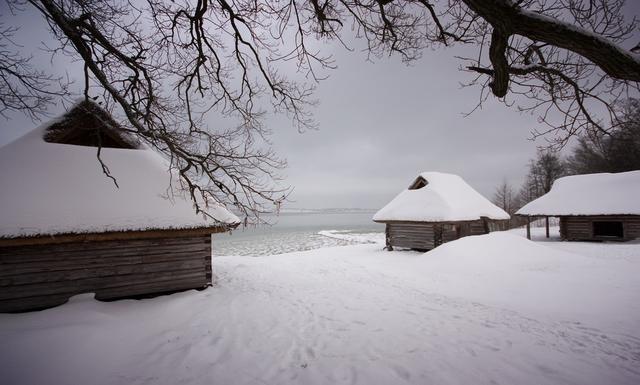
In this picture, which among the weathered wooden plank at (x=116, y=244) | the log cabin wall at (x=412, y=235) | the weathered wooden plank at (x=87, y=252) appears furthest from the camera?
the log cabin wall at (x=412, y=235)

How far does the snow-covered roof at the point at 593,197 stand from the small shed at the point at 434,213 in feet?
21.5

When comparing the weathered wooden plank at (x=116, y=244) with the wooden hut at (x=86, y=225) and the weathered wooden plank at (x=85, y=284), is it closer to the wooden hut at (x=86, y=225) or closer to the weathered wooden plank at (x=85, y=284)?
the wooden hut at (x=86, y=225)

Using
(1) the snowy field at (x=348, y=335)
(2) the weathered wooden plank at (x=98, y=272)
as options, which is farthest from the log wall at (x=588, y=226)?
(2) the weathered wooden plank at (x=98, y=272)

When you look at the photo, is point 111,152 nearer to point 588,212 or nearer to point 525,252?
point 525,252

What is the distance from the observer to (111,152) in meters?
9.14

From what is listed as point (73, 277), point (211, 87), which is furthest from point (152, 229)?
point (211, 87)

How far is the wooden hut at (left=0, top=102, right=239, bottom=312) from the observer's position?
265 inches

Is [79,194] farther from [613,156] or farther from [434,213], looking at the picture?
[613,156]

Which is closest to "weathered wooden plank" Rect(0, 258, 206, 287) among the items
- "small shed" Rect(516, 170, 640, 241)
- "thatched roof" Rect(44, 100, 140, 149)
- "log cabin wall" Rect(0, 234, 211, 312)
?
"log cabin wall" Rect(0, 234, 211, 312)

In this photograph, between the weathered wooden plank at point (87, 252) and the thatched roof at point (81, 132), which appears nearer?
the weathered wooden plank at point (87, 252)

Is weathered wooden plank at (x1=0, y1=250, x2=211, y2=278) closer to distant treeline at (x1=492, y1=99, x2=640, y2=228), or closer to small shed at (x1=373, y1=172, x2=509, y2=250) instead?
small shed at (x1=373, y1=172, x2=509, y2=250)

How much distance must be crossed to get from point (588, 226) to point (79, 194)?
102ft

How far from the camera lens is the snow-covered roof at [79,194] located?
22.2 ft

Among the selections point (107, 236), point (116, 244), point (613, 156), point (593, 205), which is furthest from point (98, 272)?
point (613, 156)
